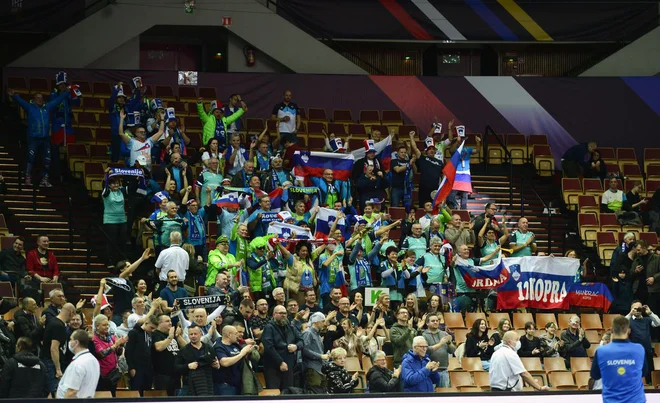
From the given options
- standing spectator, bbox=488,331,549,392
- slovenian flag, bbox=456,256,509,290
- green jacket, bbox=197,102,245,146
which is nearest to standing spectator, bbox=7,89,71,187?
green jacket, bbox=197,102,245,146

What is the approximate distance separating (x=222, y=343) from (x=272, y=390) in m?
0.93

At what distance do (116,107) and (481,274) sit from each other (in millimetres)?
7753

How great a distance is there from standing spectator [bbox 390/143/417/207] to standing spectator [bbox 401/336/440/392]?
7153 millimetres

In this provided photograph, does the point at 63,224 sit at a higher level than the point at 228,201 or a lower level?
lower

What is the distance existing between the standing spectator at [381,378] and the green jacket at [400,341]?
3.72 ft

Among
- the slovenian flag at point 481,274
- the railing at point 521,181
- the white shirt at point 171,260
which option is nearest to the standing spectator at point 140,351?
→ the white shirt at point 171,260

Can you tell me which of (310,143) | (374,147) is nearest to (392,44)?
(310,143)

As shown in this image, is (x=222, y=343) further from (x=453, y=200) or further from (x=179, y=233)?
(x=453, y=200)

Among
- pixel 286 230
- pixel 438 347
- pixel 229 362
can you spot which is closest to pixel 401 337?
pixel 438 347

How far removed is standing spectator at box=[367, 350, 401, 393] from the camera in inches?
573

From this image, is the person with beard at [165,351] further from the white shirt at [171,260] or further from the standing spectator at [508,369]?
the standing spectator at [508,369]

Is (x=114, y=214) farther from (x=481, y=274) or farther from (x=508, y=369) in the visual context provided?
(x=508, y=369)

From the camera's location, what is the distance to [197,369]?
1387cm

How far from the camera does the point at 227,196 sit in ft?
61.6
